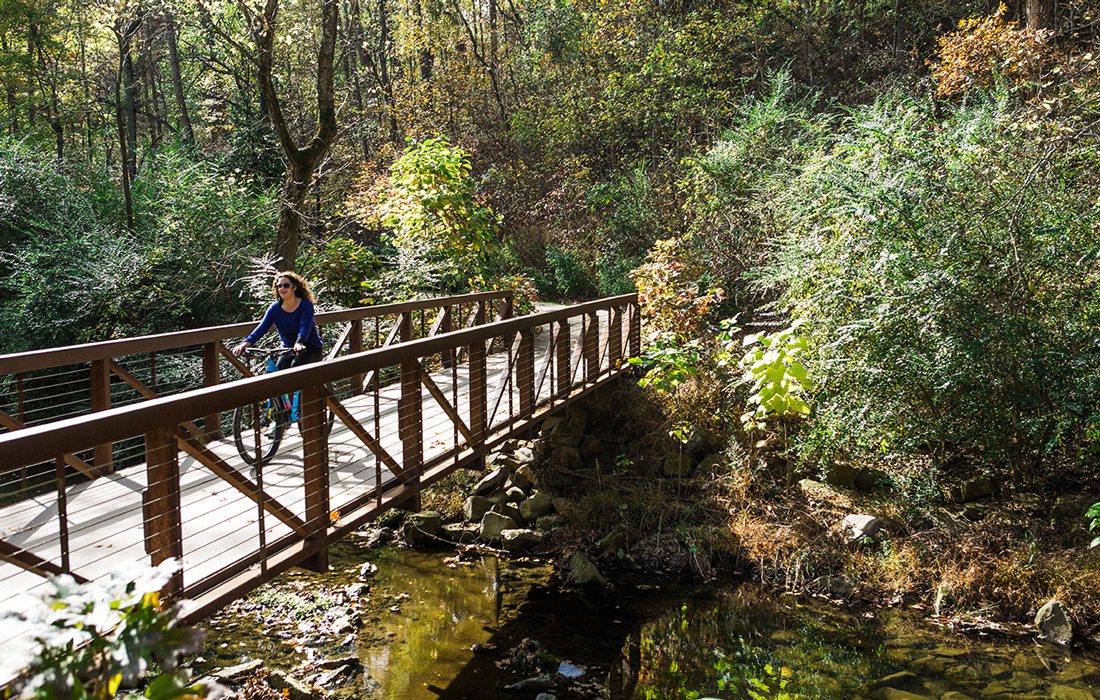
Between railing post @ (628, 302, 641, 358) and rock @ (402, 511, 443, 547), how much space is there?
3.50 metres

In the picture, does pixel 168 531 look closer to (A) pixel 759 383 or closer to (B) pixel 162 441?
(B) pixel 162 441

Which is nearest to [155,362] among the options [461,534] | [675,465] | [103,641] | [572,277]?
[461,534]

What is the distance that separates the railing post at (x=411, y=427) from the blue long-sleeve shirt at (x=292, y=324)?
1.18 m

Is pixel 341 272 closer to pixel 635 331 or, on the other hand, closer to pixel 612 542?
pixel 635 331

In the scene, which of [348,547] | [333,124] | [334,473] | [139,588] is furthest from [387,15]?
[139,588]

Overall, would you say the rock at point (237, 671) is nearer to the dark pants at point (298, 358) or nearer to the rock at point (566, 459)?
the dark pants at point (298, 358)

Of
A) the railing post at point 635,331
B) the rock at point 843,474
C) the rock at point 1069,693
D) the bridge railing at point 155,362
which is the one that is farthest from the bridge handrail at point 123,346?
the rock at point 1069,693

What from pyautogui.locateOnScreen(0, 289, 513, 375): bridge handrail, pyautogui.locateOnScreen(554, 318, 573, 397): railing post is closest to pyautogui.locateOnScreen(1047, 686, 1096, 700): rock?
pyautogui.locateOnScreen(554, 318, 573, 397): railing post

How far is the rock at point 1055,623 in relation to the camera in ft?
20.6

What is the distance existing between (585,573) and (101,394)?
4524mm

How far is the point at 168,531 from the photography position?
362cm

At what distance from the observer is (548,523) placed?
8.84m

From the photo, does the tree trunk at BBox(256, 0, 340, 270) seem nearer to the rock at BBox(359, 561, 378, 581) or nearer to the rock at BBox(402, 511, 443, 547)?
the rock at BBox(402, 511, 443, 547)

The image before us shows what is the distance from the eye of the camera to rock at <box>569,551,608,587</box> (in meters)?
7.68
